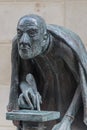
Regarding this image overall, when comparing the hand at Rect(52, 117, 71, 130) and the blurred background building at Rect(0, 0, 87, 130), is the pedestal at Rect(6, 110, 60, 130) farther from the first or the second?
the blurred background building at Rect(0, 0, 87, 130)

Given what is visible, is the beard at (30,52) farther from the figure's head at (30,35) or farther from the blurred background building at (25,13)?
the blurred background building at (25,13)

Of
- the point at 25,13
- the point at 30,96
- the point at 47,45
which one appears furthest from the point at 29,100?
the point at 25,13

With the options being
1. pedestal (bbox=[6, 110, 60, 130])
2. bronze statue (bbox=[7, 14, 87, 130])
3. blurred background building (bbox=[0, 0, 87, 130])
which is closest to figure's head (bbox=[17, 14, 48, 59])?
bronze statue (bbox=[7, 14, 87, 130])

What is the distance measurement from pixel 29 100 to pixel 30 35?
0.44 ft

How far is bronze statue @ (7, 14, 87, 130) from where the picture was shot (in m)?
0.87

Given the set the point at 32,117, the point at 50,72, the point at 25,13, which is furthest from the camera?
the point at 25,13

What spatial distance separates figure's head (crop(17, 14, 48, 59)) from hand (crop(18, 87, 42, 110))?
8cm

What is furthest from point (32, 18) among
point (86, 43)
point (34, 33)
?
point (86, 43)

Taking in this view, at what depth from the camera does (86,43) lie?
1534mm

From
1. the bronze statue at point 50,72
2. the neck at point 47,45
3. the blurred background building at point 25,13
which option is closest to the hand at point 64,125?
the bronze statue at point 50,72

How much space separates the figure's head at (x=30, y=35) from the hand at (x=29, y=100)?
82 millimetres

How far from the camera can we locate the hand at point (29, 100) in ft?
2.91

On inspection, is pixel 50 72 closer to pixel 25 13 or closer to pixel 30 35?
pixel 30 35

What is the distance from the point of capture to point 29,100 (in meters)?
0.89
